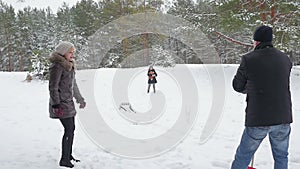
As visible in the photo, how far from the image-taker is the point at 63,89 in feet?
12.9

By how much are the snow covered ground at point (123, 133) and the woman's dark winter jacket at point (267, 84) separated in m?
1.60

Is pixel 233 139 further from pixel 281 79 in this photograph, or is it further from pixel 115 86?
pixel 115 86

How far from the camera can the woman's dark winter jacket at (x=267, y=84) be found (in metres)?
2.89

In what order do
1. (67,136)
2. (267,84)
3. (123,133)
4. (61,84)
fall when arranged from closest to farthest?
(267,84), (61,84), (67,136), (123,133)

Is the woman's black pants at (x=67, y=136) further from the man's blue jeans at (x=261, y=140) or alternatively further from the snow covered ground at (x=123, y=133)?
the man's blue jeans at (x=261, y=140)

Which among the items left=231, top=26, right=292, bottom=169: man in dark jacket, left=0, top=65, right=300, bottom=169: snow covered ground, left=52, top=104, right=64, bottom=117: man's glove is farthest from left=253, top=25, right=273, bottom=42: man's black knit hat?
left=52, top=104, right=64, bottom=117: man's glove

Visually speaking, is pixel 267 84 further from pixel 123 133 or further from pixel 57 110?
pixel 123 133

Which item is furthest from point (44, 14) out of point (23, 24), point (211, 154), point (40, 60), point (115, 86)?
point (211, 154)

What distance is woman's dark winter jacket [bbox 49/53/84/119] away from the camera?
378cm

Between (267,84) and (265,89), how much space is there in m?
0.05

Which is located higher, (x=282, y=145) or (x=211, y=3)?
(x=211, y=3)

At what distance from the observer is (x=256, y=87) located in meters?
2.94

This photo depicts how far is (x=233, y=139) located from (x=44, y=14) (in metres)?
40.3

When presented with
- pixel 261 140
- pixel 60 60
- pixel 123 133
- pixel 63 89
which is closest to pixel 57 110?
pixel 63 89
